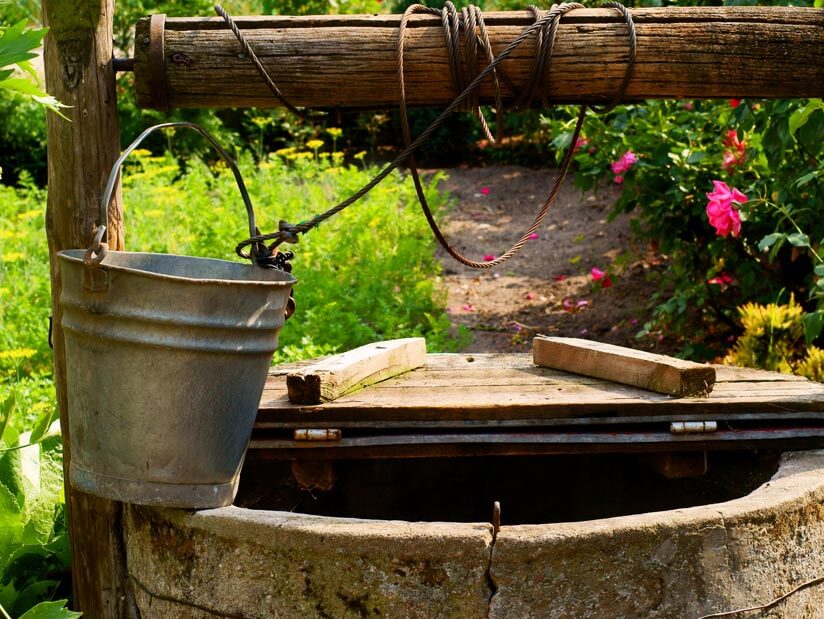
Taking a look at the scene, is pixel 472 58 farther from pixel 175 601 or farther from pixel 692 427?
pixel 175 601

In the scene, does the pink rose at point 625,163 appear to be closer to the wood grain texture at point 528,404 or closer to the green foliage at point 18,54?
the wood grain texture at point 528,404

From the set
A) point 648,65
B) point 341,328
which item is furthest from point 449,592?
point 341,328

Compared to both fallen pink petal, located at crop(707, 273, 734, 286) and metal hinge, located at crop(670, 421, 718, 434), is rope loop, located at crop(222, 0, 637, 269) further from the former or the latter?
fallen pink petal, located at crop(707, 273, 734, 286)

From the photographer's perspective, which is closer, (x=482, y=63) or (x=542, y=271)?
(x=482, y=63)

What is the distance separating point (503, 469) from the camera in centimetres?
327

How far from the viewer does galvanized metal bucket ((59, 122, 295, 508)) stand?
6.89ft

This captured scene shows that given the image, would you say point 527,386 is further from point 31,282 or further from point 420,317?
point 31,282

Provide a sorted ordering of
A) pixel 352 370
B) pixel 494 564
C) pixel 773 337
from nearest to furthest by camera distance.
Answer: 1. pixel 494 564
2. pixel 352 370
3. pixel 773 337

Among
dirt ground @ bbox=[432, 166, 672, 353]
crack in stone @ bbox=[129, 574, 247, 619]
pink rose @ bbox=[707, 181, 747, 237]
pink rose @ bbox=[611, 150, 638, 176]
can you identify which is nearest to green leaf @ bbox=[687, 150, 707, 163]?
pink rose @ bbox=[611, 150, 638, 176]

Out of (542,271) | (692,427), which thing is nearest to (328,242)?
(542,271)

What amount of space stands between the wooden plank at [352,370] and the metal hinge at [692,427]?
0.85 m

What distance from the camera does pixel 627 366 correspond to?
2826 millimetres

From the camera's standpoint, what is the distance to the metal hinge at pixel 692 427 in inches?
103

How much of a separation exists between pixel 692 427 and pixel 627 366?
28 centimetres
